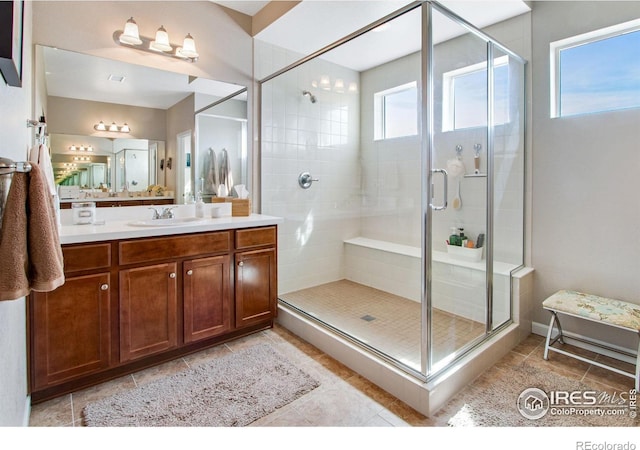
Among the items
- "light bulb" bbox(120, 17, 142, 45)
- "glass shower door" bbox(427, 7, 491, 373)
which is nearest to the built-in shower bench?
"glass shower door" bbox(427, 7, 491, 373)

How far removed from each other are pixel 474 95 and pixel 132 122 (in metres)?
2.50

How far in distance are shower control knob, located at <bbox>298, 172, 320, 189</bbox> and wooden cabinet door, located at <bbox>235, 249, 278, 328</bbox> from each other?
0.95 metres

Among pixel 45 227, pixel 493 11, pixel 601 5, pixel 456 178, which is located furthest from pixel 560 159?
pixel 45 227

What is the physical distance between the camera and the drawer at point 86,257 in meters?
1.83

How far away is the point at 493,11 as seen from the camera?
2.65m

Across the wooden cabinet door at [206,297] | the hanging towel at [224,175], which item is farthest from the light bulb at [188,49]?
the wooden cabinet door at [206,297]

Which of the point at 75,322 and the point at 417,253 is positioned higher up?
the point at 417,253

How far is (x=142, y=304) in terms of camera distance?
210 cm

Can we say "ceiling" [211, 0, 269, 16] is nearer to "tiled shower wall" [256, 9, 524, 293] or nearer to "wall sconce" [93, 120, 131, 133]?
"tiled shower wall" [256, 9, 524, 293]

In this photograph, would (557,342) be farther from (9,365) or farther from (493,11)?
(9,365)

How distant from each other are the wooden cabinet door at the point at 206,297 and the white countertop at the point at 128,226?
0.23 metres

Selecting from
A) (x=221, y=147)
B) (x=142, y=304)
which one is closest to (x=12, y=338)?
(x=142, y=304)

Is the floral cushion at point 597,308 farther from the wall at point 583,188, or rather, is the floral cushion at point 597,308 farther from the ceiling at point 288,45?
the ceiling at point 288,45

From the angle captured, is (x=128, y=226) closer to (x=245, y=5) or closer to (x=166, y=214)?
(x=166, y=214)
